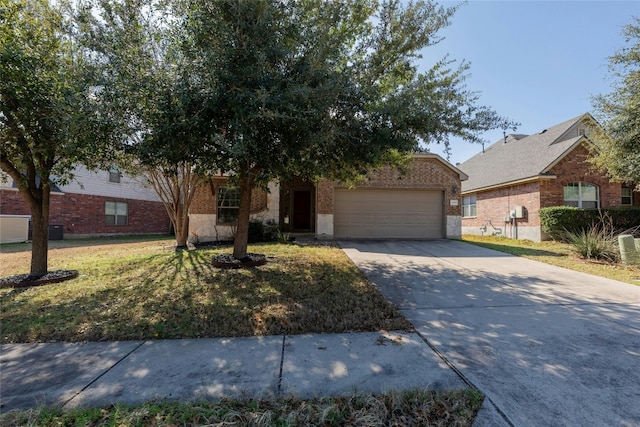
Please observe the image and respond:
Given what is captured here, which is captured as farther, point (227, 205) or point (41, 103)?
point (227, 205)

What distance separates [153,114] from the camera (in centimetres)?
503

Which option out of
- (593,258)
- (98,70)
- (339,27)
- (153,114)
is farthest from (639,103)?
(98,70)

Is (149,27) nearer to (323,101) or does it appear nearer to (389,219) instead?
(323,101)

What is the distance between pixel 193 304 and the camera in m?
5.17

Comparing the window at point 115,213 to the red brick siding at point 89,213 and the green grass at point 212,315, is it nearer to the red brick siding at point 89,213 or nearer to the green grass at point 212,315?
the red brick siding at point 89,213

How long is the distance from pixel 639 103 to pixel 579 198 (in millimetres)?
5779

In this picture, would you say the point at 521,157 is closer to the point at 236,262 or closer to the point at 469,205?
the point at 469,205

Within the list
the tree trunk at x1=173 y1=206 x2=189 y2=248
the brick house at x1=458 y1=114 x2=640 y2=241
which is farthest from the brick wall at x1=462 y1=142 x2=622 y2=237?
the tree trunk at x1=173 y1=206 x2=189 y2=248

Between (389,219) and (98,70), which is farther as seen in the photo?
(389,219)

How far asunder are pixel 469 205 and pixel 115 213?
22733 millimetres

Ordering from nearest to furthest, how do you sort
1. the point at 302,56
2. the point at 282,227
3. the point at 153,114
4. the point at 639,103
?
the point at 153,114 → the point at 302,56 → the point at 639,103 → the point at 282,227

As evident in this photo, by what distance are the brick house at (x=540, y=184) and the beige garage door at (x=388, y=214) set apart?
4.35 meters

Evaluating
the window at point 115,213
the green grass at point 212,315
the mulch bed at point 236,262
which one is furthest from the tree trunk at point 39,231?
the window at point 115,213

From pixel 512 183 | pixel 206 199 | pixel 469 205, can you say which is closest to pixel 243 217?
pixel 206 199
